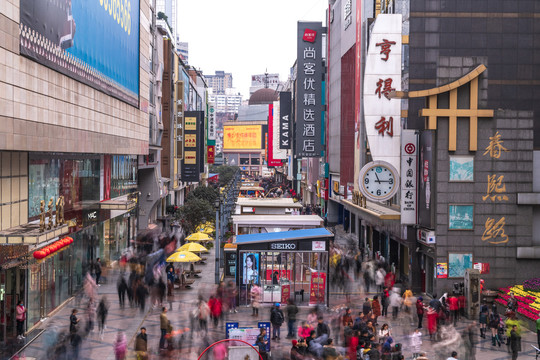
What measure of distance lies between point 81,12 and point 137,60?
16.1 m

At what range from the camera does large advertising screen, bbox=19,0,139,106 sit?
68.6 feet

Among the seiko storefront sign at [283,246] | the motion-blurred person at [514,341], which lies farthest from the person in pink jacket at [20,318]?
the motion-blurred person at [514,341]

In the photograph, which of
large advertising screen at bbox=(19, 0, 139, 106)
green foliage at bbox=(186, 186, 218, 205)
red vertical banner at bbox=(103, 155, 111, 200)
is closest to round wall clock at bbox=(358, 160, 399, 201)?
large advertising screen at bbox=(19, 0, 139, 106)

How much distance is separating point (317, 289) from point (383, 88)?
473 inches

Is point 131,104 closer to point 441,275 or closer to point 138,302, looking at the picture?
point 138,302

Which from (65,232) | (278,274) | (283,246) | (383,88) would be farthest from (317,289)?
(383,88)

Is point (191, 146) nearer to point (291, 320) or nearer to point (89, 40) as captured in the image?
point (89, 40)

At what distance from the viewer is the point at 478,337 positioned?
22781 millimetres

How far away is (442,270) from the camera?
1118 inches

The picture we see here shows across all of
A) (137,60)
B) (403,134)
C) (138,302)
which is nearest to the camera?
(138,302)

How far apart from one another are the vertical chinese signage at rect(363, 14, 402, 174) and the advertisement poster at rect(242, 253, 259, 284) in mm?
9179

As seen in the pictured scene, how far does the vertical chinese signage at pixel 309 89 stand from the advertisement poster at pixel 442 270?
34300mm

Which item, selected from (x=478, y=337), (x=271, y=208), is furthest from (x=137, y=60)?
(x=478, y=337)

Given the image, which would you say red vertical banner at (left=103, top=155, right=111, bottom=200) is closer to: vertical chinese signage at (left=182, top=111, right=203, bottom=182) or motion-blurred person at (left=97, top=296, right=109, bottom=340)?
motion-blurred person at (left=97, top=296, right=109, bottom=340)
